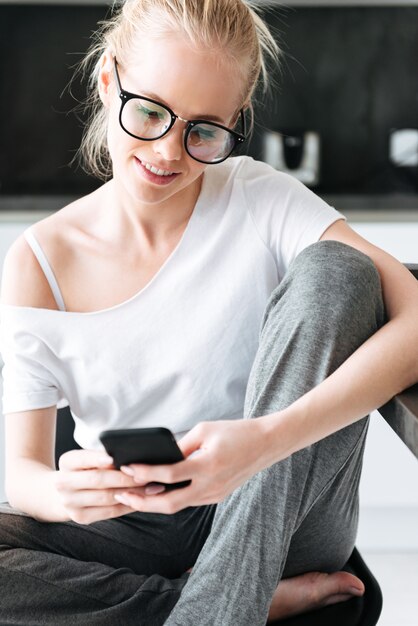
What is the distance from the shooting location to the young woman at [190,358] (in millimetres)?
1107

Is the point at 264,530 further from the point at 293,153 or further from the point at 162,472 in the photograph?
the point at 293,153

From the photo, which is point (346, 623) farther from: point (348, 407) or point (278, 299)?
point (278, 299)

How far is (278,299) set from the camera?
48.9 inches

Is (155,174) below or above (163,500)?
above

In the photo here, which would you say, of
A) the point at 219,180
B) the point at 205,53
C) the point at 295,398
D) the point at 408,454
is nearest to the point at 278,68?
the point at 408,454

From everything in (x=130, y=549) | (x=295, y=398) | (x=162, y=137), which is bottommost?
(x=130, y=549)

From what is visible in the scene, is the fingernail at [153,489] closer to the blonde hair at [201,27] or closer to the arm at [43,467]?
the arm at [43,467]

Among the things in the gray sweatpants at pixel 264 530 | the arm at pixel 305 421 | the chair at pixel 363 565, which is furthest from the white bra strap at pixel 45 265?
the arm at pixel 305 421

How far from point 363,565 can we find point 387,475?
4.33ft

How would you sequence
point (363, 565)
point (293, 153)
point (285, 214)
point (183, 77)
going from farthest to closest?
point (293, 153) → point (285, 214) → point (363, 565) → point (183, 77)

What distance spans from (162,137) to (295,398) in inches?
14.6

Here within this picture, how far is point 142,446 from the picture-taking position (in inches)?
36.9

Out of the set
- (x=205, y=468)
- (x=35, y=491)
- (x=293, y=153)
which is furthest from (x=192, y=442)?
(x=293, y=153)

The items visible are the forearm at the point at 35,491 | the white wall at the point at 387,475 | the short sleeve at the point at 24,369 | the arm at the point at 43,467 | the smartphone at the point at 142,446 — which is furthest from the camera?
the white wall at the point at 387,475
